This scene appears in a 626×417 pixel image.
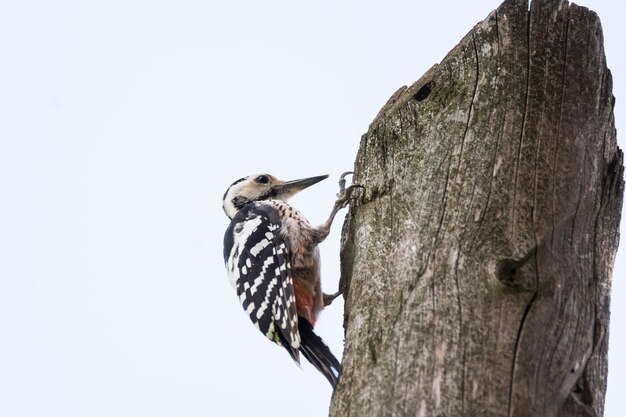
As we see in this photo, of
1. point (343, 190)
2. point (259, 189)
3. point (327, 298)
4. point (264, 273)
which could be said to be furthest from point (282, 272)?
point (259, 189)

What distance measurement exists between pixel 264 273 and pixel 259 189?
1416 millimetres

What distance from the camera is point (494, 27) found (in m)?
3.15

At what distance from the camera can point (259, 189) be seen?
5.88m

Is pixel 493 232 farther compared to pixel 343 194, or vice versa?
pixel 343 194

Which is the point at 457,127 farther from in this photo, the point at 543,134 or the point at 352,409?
the point at 352,409

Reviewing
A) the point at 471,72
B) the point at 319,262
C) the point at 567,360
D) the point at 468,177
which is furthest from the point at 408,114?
the point at 319,262

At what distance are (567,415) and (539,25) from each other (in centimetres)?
150

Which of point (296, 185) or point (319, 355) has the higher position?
point (296, 185)

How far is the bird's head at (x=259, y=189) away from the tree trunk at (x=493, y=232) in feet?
7.58

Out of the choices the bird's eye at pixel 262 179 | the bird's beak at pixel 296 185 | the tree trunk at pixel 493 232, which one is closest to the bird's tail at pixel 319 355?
the tree trunk at pixel 493 232

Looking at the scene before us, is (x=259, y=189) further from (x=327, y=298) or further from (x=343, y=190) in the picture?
(x=343, y=190)

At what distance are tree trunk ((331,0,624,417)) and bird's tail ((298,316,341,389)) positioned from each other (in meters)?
0.61

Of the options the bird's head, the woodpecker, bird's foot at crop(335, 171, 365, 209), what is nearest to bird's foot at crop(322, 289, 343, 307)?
the woodpecker

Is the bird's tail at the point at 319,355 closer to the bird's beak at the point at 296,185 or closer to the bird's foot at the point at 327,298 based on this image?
the bird's foot at the point at 327,298
